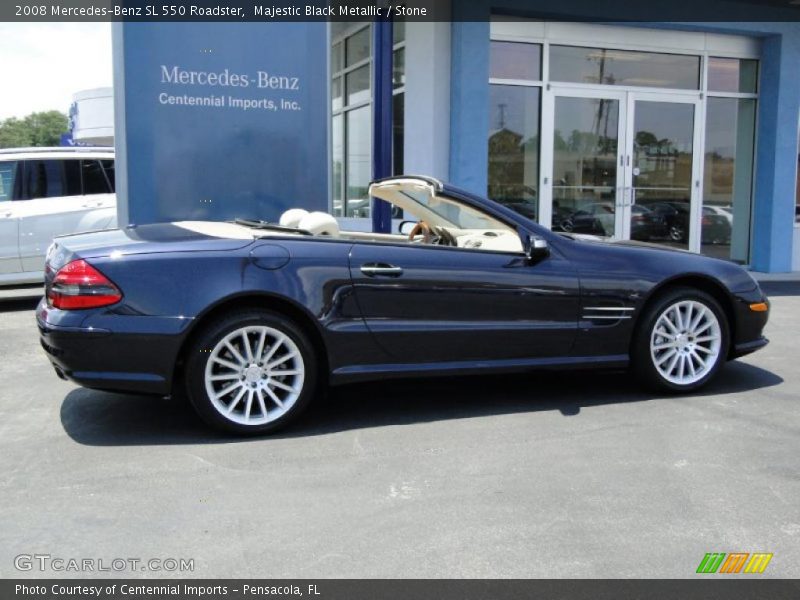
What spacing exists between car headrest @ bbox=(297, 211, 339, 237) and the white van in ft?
16.8

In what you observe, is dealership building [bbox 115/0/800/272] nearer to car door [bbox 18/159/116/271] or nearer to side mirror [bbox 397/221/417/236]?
car door [bbox 18/159/116/271]

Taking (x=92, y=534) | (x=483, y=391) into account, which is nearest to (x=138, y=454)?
(x=92, y=534)

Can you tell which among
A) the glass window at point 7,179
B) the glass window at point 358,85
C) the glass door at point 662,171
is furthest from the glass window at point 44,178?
the glass door at point 662,171

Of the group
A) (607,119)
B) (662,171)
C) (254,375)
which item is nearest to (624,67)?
(607,119)

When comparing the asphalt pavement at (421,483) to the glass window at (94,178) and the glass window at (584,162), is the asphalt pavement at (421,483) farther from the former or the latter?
the glass window at (584,162)

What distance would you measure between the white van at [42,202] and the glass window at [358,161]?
4.51 meters

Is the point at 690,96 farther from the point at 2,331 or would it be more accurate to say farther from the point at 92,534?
the point at 92,534

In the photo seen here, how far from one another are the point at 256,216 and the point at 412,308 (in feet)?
8.78

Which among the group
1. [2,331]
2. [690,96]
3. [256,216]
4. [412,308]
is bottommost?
[2,331]

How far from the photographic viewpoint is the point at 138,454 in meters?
4.07

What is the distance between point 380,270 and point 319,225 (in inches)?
22.2

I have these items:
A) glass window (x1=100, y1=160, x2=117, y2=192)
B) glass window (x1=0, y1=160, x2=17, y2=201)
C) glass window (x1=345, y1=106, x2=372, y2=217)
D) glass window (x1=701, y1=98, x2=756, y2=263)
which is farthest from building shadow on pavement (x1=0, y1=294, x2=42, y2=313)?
glass window (x1=701, y1=98, x2=756, y2=263)

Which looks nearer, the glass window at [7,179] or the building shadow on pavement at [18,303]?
the glass window at [7,179]

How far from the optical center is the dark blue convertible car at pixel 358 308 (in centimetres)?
412
